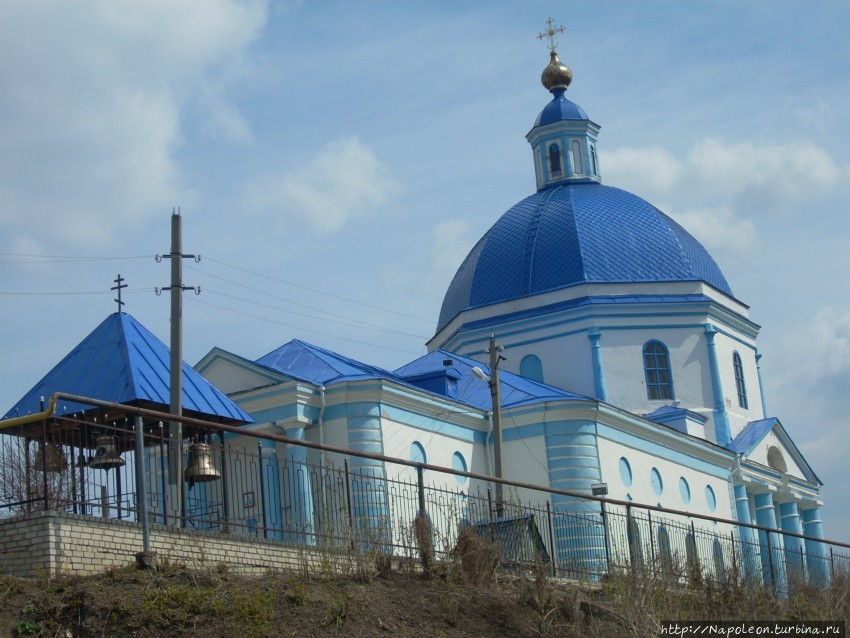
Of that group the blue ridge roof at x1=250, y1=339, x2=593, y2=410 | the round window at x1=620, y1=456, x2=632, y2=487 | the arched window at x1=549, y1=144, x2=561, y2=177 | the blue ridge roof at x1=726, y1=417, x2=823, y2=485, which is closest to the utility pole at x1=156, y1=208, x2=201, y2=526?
the blue ridge roof at x1=250, y1=339, x2=593, y2=410

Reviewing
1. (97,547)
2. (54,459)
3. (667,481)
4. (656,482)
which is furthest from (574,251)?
(97,547)

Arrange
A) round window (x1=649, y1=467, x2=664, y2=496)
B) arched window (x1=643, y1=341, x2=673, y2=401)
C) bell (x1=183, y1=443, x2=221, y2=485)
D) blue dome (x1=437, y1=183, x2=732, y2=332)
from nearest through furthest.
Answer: bell (x1=183, y1=443, x2=221, y2=485), round window (x1=649, y1=467, x2=664, y2=496), arched window (x1=643, y1=341, x2=673, y2=401), blue dome (x1=437, y1=183, x2=732, y2=332)

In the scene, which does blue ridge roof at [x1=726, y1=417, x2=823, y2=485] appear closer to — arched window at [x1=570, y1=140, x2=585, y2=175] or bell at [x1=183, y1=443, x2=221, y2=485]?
arched window at [x1=570, y1=140, x2=585, y2=175]

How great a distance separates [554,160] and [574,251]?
5.85 meters

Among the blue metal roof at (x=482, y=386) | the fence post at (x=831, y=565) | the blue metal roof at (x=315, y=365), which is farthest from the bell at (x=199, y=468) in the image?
the blue metal roof at (x=482, y=386)

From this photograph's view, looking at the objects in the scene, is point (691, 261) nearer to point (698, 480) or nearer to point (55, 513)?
point (698, 480)

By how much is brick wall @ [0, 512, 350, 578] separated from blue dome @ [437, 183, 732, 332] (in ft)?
76.3

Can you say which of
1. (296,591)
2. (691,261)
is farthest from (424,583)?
(691,261)

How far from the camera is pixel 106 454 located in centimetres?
1289

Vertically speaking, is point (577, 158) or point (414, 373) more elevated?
point (577, 158)

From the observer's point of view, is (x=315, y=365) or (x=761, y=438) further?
(x=761, y=438)

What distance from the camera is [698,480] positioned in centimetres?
3266

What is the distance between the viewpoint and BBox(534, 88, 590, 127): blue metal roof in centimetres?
4006

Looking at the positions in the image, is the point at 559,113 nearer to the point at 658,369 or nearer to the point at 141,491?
the point at 658,369
